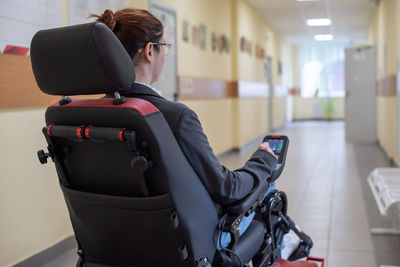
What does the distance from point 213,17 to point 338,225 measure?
4225mm

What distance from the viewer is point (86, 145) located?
1352mm

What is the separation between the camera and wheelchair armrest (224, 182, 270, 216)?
1.48m

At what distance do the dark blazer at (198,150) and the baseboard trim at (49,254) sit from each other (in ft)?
5.52

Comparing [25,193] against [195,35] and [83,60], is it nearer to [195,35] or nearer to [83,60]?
[83,60]

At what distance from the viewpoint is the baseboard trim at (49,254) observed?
2.65 meters

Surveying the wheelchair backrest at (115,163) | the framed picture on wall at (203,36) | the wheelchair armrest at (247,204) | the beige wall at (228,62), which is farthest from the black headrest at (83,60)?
the framed picture on wall at (203,36)

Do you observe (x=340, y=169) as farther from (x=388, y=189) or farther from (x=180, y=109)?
(x=180, y=109)

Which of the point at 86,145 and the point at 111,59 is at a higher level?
the point at 111,59

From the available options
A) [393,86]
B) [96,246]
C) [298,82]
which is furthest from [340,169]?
[298,82]

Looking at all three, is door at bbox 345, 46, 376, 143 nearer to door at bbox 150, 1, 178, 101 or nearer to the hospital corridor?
the hospital corridor

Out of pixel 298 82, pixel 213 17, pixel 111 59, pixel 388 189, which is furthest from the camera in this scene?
pixel 298 82

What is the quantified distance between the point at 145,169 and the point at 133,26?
18.7 inches

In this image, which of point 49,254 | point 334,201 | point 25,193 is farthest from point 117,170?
point 334,201

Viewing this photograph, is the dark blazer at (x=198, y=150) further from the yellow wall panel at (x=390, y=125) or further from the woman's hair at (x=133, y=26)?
the yellow wall panel at (x=390, y=125)
